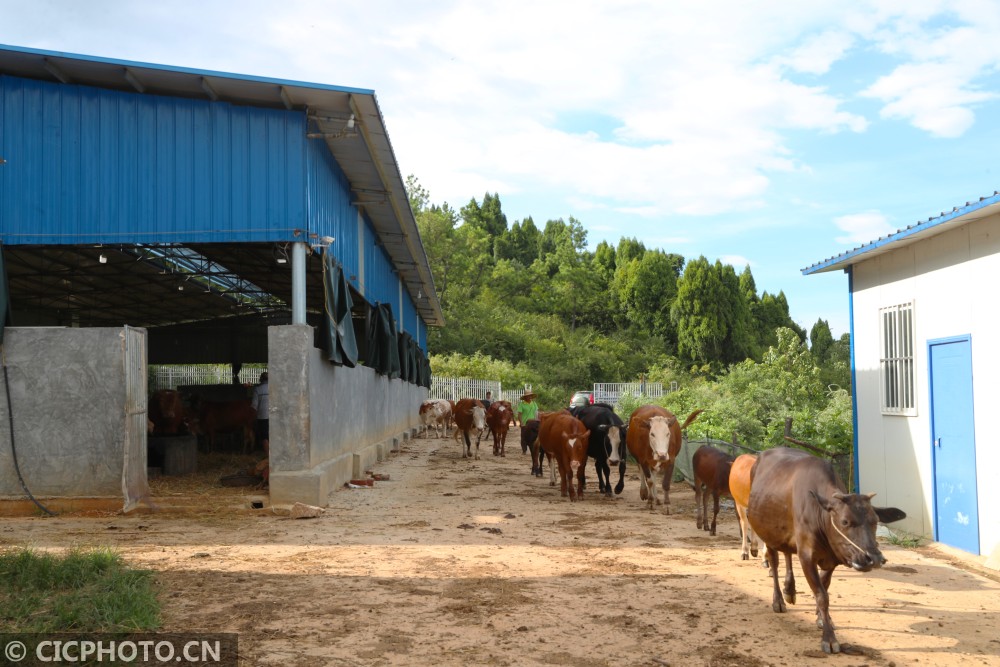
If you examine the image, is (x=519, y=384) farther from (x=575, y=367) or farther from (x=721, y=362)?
(x=721, y=362)

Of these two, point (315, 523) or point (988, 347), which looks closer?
point (988, 347)

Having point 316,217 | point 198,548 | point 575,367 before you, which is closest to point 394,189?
point 316,217

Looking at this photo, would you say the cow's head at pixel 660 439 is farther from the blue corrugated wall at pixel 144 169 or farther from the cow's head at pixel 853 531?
the cow's head at pixel 853 531

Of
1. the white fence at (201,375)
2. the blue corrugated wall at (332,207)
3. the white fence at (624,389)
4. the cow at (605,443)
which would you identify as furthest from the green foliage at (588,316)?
the blue corrugated wall at (332,207)

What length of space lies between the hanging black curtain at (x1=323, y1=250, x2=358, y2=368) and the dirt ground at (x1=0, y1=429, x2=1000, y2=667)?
2732 mm

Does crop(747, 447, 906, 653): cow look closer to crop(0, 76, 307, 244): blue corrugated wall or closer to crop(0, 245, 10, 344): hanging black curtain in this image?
crop(0, 76, 307, 244): blue corrugated wall

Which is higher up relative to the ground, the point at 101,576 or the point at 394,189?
the point at 394,189

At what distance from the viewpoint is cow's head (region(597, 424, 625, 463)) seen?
44.5 feet

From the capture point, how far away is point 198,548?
349 inches

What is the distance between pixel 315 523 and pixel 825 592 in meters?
6.79

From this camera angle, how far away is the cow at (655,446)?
1203cm

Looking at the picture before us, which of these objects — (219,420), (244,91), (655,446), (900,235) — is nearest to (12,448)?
(244,91)

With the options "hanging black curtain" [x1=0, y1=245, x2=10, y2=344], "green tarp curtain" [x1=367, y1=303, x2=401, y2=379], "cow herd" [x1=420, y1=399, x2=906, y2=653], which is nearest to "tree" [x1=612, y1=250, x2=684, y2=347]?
"green tarp curtain" [x1=367, y1=303, x2=401, y2=379]

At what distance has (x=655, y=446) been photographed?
1205cm
